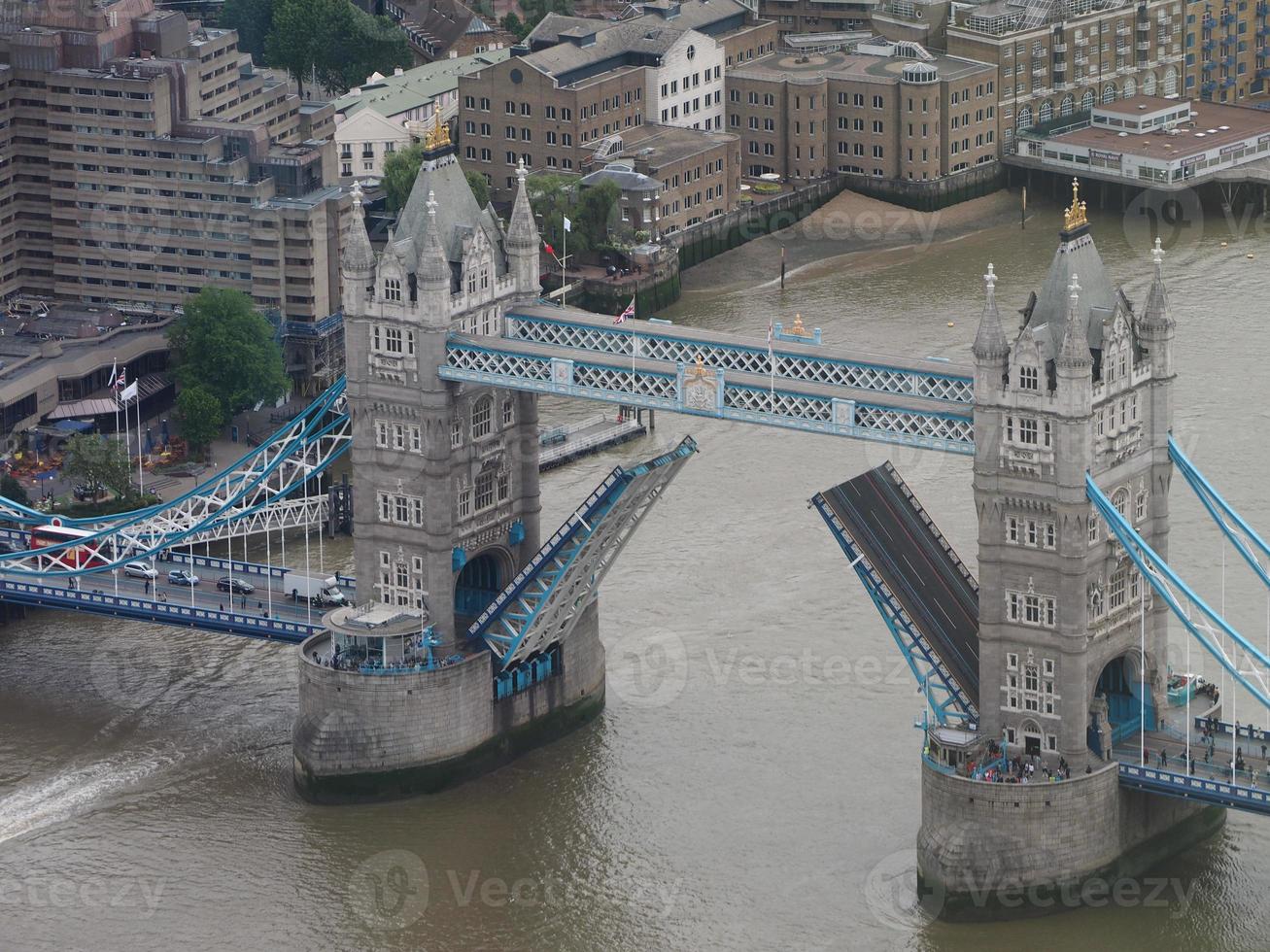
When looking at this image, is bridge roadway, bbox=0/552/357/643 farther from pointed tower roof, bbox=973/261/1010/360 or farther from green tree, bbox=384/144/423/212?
green tree, bbox=384/144/423/212

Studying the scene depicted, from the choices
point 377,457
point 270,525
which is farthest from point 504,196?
point 377,457

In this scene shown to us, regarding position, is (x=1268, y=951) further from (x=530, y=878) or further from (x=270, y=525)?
(x=270, y=525)

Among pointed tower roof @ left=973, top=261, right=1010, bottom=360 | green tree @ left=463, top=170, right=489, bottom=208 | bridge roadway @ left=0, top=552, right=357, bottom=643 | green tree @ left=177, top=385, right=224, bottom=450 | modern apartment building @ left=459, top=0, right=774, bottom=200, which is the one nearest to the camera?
pointed tower roof @ left=973, top=261, right=1010, bottom=360

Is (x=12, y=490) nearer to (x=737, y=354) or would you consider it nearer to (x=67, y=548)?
(x=67, y=548)

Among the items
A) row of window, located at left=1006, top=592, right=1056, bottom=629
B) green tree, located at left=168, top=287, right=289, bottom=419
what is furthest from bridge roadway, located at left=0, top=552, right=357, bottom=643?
row of window, located at left=1006, top=592, right=1056, bottom=629

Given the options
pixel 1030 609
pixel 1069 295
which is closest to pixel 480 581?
pixel 1030 609

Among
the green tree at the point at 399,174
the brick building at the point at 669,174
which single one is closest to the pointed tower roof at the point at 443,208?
the green tree at the point at 399,174
